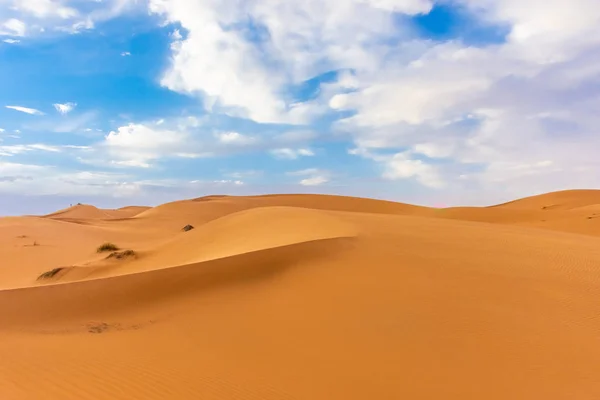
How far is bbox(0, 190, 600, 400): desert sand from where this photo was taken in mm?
4688

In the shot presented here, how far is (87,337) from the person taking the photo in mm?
6129

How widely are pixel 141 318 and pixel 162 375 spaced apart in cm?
222

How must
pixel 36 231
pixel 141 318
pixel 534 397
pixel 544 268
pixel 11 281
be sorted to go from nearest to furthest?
pixel 534 397
pixel 141 318
pixel 544 268
pixel 11 281
pixel 36 231

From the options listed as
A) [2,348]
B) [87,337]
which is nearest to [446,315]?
[87,337]

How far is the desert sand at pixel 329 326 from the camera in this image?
469 cm

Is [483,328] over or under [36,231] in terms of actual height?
under

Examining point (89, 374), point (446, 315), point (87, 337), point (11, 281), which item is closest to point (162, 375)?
point (89, 374)

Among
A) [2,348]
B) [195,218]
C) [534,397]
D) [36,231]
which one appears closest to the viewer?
[534,397]

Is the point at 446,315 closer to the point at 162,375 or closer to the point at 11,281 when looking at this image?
the point at 162,375

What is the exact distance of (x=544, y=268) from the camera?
Result: 28.2ft

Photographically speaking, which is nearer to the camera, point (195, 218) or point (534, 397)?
point (534, 397)

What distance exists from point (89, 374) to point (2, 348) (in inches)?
66.9

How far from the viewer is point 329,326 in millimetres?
5992

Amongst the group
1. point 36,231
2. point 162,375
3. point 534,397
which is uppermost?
point 36,231
